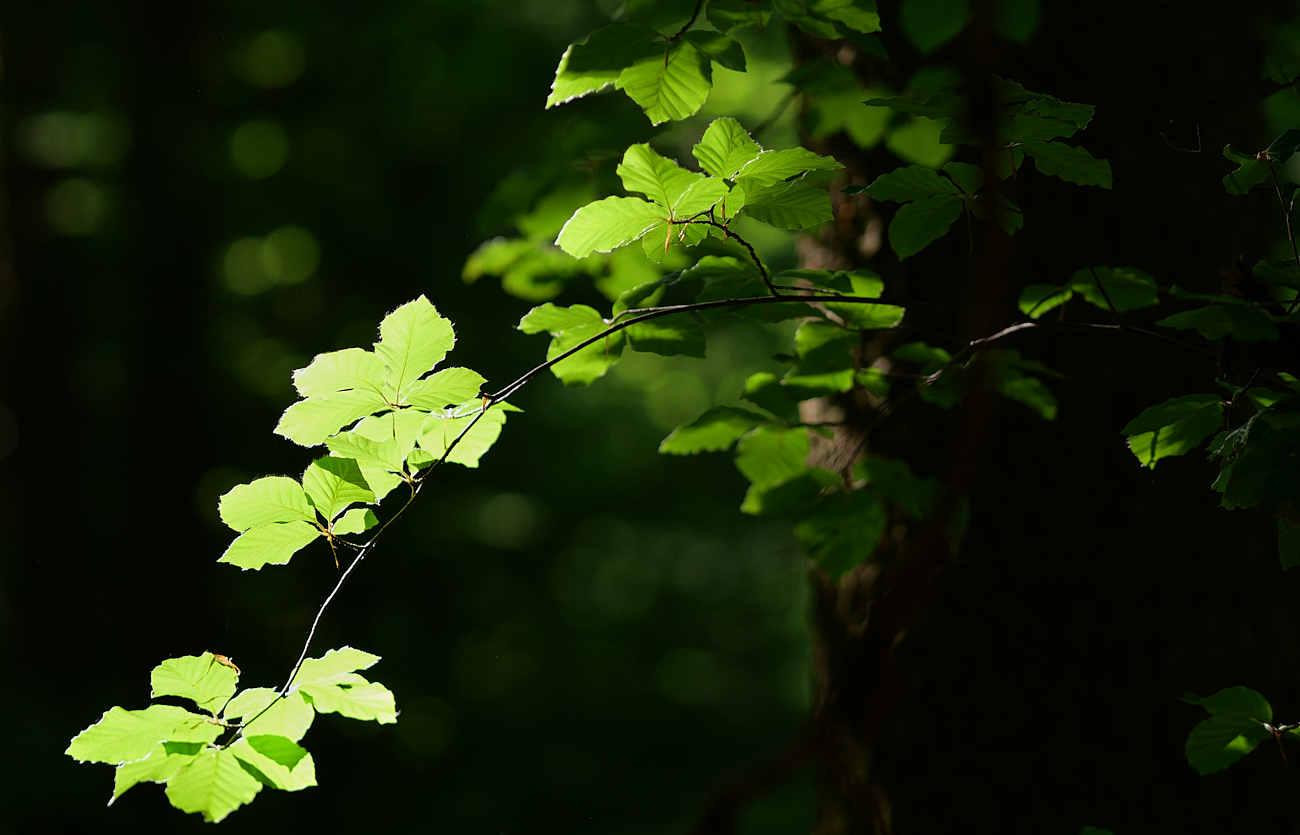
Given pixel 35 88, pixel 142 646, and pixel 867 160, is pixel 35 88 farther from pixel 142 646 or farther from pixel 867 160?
pixel 867 160

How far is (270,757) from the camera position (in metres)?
0.71

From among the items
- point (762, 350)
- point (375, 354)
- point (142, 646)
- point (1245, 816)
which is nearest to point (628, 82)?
point (375, 354)

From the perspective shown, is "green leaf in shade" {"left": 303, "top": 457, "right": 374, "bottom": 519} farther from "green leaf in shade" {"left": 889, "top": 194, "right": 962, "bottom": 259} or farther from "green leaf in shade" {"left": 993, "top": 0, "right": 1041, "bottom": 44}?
"green leaf in shade" {"left": 993, "top": 0, "right": 1041, "bottom": 44}

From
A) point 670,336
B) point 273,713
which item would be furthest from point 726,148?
point 273,713

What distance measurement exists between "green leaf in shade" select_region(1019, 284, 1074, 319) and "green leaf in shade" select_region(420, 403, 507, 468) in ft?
2.18

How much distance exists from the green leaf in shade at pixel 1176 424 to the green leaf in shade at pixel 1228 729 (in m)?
0.26

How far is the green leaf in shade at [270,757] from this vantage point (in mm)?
716

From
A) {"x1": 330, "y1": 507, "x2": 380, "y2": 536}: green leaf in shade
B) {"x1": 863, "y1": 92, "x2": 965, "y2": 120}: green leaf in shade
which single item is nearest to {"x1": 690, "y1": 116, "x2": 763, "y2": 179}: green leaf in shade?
{"x1": 863, "y1": 92, "x2": 965, "y2": 120}: green leaf in shade

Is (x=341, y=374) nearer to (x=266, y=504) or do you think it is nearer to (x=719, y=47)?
(x=266, y=504)

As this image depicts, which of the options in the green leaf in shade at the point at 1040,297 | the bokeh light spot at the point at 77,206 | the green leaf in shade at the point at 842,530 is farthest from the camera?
the bokeh light spot at the point at 77,206

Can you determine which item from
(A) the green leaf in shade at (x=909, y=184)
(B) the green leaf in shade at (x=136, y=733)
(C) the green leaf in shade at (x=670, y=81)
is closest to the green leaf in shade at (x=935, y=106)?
(A) the green leaf in shade at (x=909, y=184)

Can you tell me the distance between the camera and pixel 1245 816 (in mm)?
1176

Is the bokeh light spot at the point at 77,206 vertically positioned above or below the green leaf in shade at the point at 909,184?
below

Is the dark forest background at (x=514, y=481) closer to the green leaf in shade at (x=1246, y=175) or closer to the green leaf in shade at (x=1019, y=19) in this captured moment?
the green leaf in shade at (x=1019, y=19)
